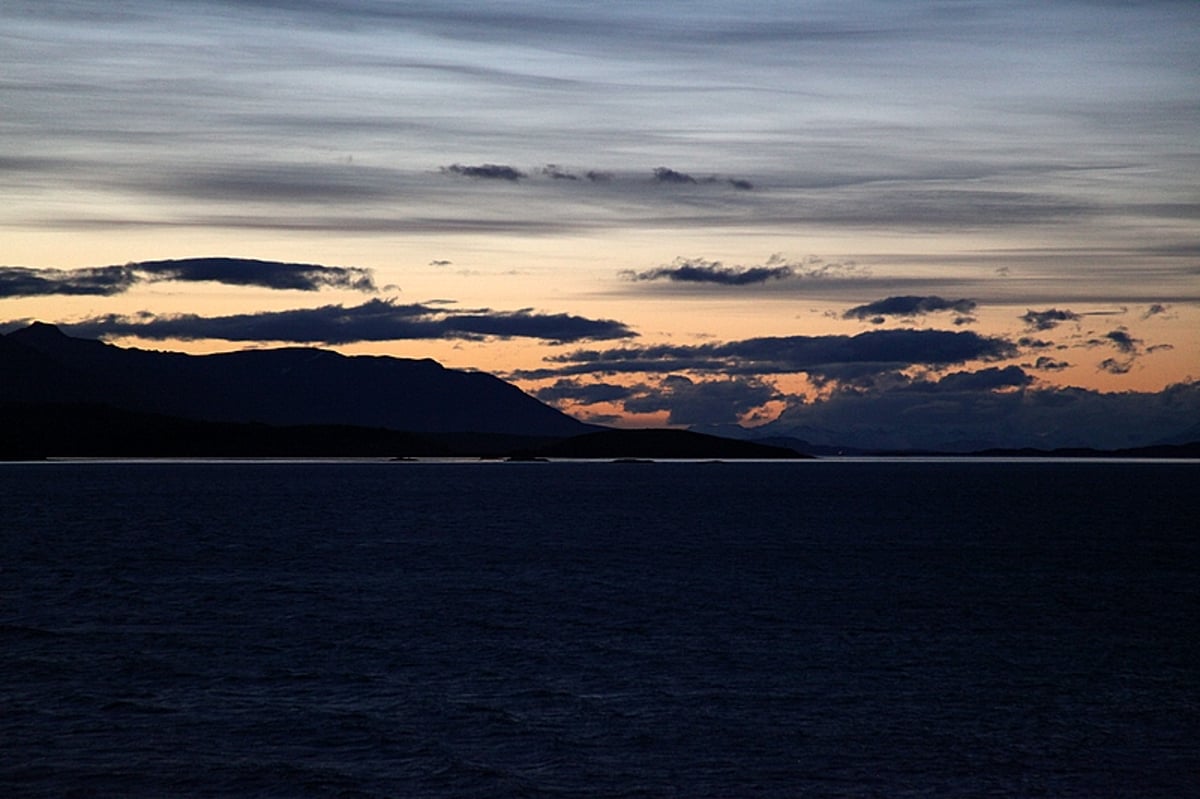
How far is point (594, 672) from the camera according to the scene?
43500 millimetres

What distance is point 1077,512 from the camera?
149500 mm

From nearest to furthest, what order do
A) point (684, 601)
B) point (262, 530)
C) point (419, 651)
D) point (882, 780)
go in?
point (882, 780), point (419, 651), point (684, 601), point (262, 530)

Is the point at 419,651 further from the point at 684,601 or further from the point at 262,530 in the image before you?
the point at 262,530

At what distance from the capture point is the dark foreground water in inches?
1233

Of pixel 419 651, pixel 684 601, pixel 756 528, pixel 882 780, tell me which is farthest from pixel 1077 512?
→ pixel 882 780

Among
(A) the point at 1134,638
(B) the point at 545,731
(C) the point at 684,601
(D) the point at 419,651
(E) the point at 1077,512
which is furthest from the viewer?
(E) the point at 1077,512

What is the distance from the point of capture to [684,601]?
63094 millimetres

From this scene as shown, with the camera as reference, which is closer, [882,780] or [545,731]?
[882,780]

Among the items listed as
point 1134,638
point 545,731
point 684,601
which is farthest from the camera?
point 684,601

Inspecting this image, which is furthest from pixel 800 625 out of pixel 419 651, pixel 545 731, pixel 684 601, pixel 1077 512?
pixel 1077 512

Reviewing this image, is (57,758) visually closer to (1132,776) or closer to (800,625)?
(1132,776)

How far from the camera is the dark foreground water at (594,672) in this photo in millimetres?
31312

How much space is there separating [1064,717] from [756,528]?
82.3 meters

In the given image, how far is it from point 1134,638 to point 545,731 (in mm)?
27867
